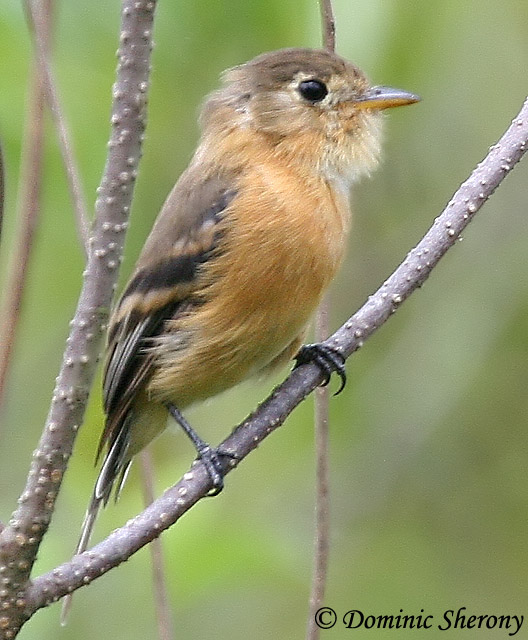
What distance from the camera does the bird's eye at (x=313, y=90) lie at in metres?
3.80

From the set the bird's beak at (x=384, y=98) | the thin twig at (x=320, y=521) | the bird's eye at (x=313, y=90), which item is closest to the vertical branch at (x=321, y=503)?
the thin twig at (x=320, y=521)

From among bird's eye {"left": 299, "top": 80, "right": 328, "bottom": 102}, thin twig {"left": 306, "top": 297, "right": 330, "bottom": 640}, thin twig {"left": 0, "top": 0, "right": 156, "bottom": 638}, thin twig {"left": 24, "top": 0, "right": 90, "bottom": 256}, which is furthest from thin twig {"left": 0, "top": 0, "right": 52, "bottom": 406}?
bird's eye {"left": 299, "top": 80, "right": 328, "bottom": 102}

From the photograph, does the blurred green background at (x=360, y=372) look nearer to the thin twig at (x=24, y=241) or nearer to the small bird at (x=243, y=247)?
the small bird at (x=243, y=247)

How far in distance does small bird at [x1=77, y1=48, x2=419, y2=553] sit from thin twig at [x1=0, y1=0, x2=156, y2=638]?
917 millimetres

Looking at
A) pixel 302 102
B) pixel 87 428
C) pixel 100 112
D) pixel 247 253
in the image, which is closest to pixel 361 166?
pixel 302 102

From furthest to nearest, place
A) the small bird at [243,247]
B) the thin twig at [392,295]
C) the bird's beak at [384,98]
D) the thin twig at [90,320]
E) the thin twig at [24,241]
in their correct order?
the bird's beak at [384,98] < the small bird at [243,247] < the thin twig at [392,295] < the thin twig at [24,241] < the thin twig at [90,320]

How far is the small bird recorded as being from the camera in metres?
3.47

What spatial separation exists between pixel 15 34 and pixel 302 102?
3.18 feet

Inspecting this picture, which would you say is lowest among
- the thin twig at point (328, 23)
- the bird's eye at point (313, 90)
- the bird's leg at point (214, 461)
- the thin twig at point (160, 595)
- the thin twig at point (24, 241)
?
the thin twig at point (160, 595)

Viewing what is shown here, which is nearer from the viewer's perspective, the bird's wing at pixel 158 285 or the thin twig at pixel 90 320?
the thin twig at pixel 90 320

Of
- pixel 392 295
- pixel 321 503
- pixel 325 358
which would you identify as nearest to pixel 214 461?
pixel 321 503

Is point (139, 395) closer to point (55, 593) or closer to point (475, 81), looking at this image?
point (55, 593)

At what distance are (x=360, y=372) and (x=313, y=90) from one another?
117cm

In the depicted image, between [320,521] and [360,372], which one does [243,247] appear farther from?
[360,372]
